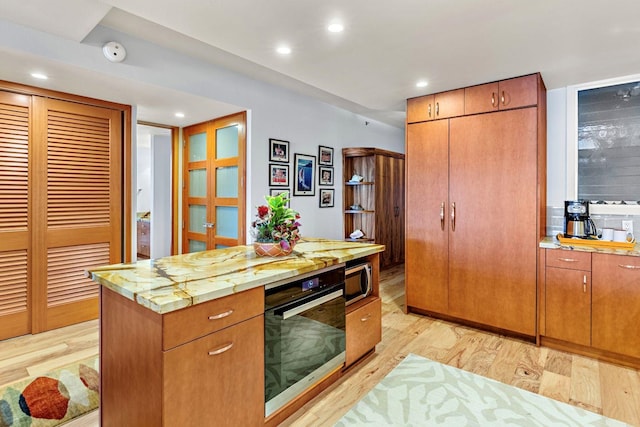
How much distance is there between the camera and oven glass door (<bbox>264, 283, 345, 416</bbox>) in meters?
1.76

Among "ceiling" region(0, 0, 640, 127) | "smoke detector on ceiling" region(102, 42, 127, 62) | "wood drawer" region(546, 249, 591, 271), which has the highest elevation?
"smoke detector on ceiling" region(102, 42, 127, 62)

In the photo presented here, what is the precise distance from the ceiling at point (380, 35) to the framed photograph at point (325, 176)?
1.73 metres

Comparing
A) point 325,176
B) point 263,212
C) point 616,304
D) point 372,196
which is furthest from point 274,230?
point 372,196

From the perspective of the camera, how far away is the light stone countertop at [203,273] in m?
1.36

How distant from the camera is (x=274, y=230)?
2.21 meters

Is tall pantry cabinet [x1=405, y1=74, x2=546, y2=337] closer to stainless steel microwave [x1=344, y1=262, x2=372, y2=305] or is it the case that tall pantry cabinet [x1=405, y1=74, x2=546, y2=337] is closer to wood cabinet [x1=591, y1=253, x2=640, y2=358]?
wood cabinet [x1=591, y1=253, x2=640, y2=358]

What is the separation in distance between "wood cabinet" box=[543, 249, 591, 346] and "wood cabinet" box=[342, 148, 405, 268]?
2.77m

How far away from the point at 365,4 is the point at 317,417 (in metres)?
2.37

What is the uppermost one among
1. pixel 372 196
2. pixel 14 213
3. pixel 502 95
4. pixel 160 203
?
pixel 502 95

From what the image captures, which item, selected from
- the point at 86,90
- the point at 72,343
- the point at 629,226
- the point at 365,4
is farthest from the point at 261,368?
the point at 629,226

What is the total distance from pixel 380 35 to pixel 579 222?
2.34 meters

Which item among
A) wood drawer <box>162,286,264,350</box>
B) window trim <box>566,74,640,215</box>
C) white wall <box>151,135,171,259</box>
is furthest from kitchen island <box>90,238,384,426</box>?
white wall <box>151,135,171,259</box>

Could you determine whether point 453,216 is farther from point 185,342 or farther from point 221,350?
point 185,342

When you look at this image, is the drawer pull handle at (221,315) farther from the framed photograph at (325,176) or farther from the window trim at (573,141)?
the framed photograph at (325,176)
